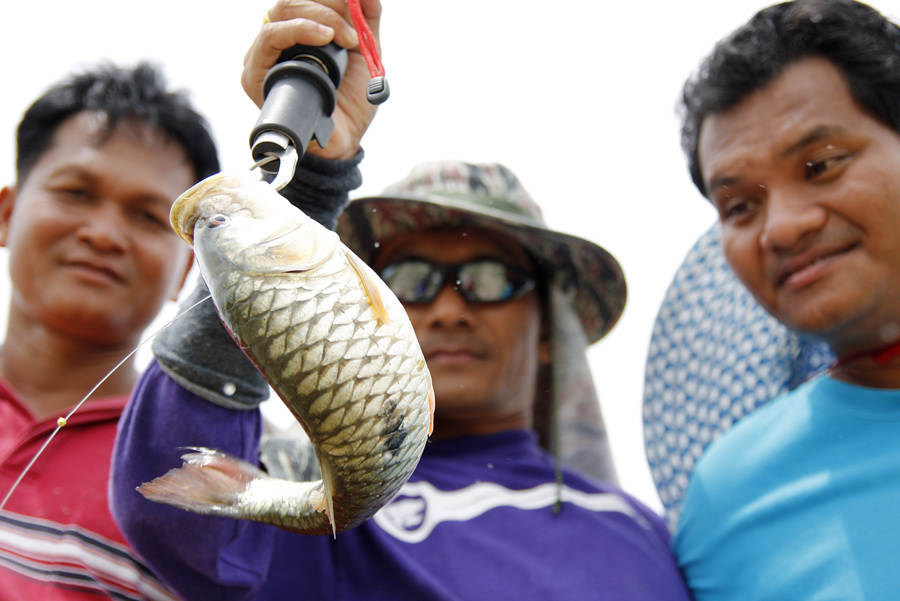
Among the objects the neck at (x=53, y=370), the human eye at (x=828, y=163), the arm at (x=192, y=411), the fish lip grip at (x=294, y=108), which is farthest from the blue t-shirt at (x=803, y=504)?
the neck at (x=53, y=370)

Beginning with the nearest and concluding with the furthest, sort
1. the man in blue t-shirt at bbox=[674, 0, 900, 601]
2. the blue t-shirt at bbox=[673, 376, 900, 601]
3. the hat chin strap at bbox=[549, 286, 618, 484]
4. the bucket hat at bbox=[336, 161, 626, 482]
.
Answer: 1. the blue t-shirt at bbox=[673, 376, 900, 601]
2. the man in blue t-shirt at bbox=[674, 0, 900, 601]
3. the bucket hat at bbox=[336, 161, 626, 482]
4. the hat chin strap at bbox=[549, 286, 618, 484]

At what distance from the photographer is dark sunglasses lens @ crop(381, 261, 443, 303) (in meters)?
2.13

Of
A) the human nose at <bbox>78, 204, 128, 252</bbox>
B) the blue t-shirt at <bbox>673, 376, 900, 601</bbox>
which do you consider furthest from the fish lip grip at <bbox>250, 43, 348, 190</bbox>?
the blue t-shirt at <bbox>673, 376, 900, 601</bbox>

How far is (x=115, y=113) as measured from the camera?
1958 mm

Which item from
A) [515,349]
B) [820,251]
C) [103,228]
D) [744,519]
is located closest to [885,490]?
[744,519]

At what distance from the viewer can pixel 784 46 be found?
1783 millimetres

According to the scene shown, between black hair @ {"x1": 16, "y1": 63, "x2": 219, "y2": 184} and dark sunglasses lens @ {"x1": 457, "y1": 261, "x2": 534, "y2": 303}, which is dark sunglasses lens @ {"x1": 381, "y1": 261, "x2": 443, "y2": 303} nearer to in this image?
dark sunglasses lens @ {"x1": 457, "y1": 261, "x2": 534, "y2": 303}

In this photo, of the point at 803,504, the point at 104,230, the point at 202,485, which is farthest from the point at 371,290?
the point at 803,504

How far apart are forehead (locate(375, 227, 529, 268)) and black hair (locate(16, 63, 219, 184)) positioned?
2.29ft

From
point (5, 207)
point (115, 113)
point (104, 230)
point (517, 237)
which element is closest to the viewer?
point (104, 230)

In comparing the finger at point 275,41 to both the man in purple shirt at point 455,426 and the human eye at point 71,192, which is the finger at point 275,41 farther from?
the human eye at point 71,192

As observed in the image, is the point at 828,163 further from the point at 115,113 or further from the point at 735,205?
the point at 115,113

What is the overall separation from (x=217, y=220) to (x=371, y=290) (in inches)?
8.5

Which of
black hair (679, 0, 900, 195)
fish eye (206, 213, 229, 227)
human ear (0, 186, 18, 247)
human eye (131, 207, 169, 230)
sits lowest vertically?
fish eye (206, 213, 229, 227)
